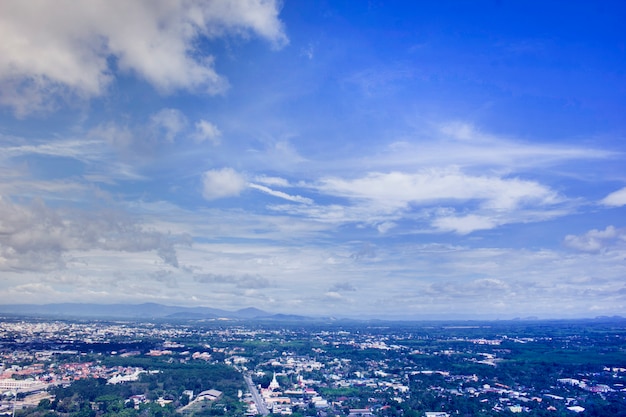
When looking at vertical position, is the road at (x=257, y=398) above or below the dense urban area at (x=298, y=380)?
below

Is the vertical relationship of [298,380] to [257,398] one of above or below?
above

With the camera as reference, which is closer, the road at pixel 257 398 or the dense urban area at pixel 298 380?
the dense urban area at pixel 298 380

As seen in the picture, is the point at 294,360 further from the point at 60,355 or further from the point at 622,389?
the point at 622,389

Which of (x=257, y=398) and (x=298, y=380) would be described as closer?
(x=257, y=398)

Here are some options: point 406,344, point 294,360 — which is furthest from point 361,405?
point 406,344

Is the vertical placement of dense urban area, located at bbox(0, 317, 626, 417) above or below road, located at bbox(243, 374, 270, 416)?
above
